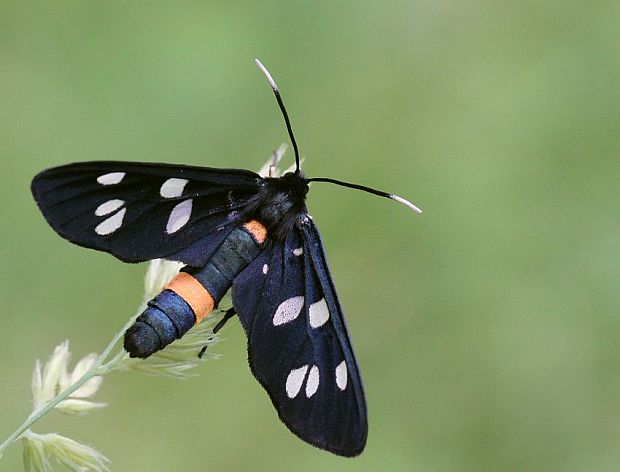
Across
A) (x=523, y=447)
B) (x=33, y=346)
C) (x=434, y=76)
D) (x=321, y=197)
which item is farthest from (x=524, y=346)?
(x=33, y=346)

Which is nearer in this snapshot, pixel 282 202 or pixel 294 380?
pixel 294 380

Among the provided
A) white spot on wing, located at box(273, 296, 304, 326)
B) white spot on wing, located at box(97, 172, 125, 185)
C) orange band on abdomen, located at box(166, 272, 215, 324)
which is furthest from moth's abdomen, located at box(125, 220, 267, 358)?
white spot on wing, located at box(97, 172, 125, 185)

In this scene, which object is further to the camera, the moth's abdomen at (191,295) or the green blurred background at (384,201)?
the green blurred background at (384,201)

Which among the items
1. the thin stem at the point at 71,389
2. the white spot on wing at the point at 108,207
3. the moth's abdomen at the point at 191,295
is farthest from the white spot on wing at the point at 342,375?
the white spot on wing at the point at 108,207

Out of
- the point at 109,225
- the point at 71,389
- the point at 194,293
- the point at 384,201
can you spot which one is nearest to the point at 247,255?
the point at 194,293

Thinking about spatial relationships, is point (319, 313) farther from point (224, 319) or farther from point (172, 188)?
point (172, 188)

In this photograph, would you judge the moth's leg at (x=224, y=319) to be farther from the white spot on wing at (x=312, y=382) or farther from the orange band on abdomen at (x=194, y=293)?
the white spot on wing at (x=312, y=382)
